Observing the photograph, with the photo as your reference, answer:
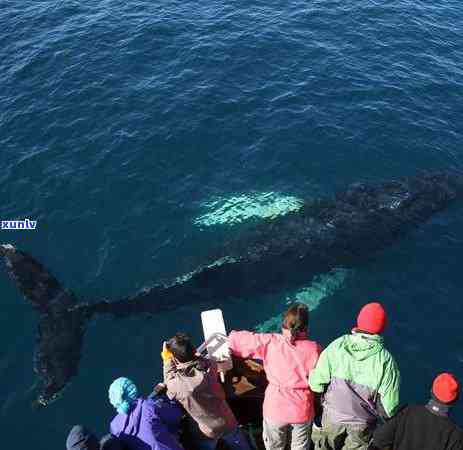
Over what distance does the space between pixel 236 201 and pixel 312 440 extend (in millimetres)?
16025

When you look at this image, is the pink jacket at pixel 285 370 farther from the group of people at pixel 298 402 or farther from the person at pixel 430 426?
the person at pixel 430 426

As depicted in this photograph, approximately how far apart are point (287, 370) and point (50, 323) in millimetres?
12288

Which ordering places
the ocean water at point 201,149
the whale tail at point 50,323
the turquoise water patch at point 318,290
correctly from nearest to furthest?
the whale tail at point 50,323, the ocean water at point 201,149, the turquoise water patch at point 318,290

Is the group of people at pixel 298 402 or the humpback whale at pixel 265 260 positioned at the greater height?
the group of people at pixel 298 402

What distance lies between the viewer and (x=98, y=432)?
17.0 meters

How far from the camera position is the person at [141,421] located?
9164mm

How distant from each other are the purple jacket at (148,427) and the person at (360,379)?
2.82 m

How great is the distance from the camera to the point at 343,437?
10.3m

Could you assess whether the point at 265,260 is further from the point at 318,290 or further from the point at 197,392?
the point at 197,392

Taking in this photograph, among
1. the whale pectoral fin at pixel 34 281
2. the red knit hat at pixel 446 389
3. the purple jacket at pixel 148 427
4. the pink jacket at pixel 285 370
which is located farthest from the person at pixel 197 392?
the whale pectoral fin at pixel 34 281

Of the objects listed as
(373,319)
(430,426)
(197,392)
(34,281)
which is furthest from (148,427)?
(34,281)

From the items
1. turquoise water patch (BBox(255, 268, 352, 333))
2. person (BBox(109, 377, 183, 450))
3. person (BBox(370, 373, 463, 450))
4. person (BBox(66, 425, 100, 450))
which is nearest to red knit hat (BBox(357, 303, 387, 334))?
person (BBox(370, 373, 463, 450))

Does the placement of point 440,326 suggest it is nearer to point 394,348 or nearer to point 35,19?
point 394,348

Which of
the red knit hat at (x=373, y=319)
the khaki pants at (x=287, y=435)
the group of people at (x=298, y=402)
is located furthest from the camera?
the khaki pants at (x=287, y=435)
